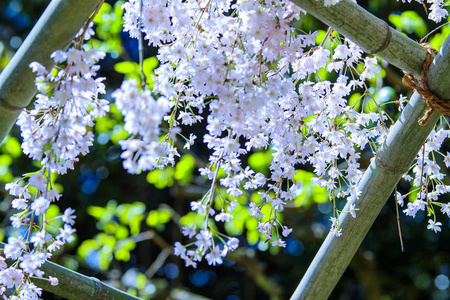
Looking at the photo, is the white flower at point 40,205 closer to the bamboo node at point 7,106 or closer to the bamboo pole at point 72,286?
the bamboo node at point 7,106

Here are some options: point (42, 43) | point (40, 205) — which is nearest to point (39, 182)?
point (40, 205)

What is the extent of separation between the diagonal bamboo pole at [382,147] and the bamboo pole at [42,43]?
28cm

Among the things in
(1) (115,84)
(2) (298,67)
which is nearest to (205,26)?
(2) (298,67)

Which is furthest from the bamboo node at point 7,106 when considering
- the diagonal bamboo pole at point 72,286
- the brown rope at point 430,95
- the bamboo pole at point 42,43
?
the brown rope at point 430,95

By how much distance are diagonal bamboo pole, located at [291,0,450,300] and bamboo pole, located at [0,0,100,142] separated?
0.28 meters

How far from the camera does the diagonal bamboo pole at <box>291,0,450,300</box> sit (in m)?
0.71

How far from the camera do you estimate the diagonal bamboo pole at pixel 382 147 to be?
713mm

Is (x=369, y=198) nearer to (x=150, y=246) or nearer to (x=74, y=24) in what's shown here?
(x=74, y=24)

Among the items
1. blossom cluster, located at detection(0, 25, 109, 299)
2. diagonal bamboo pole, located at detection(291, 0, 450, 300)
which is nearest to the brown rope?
diagonal bamboo pole, located at detection(291, 0, 450, 300)

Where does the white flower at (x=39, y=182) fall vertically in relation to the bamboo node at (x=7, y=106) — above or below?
below

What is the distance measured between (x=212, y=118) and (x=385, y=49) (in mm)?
277

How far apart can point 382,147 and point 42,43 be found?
57cm

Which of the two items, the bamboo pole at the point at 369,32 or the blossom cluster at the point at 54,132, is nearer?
the blossom cluster at the point at 54,132

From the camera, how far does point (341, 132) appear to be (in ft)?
2.88
